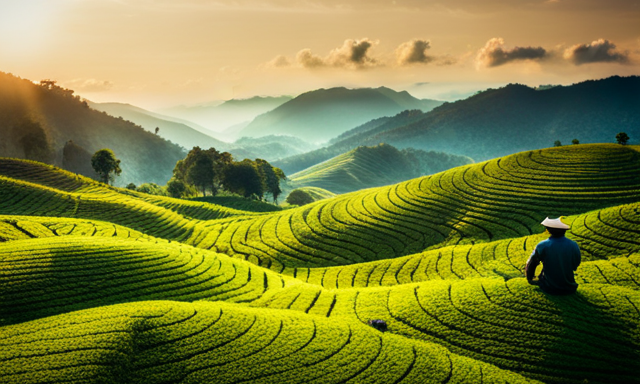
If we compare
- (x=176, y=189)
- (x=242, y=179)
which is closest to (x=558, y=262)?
(x=242, y=179)

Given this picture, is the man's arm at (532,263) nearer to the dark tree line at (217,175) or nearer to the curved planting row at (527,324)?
the curved planting row at (527,324)

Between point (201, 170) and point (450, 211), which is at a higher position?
point (201, 170)

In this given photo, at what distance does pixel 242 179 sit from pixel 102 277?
71285mm

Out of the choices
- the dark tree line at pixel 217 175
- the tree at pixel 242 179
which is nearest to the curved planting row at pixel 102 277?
the tree at pixel 242 179

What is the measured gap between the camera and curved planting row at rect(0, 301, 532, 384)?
13945 mm

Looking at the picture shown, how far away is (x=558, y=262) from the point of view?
15.9 metres

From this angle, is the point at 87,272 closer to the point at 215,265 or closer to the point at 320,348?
the point at 215,265

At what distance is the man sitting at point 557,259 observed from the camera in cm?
1571

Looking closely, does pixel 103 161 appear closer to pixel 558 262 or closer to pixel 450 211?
pixel 450 211

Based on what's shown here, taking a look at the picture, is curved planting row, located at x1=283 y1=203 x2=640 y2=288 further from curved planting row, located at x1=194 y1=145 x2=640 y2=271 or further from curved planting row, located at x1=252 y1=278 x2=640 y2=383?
curved planting row, located at x1=252 y1=278 x2=640 y2=383

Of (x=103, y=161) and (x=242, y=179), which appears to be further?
(x=103, y=161)

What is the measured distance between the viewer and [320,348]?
1573cm

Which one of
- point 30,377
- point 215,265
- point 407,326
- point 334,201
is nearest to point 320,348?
point 407,326

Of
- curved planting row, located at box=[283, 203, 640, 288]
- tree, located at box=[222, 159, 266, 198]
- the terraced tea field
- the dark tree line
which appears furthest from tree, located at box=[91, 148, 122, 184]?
curved planting row, located at box=[283, 203, 640, 288]
